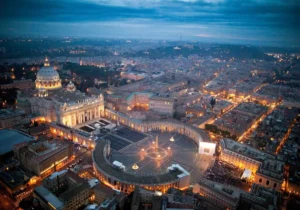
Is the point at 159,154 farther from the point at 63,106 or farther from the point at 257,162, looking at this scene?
the point at 63,106

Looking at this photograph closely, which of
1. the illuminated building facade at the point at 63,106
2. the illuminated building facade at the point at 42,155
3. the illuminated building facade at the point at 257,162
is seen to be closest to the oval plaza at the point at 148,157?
the illuminated building facade at the point at 257,162

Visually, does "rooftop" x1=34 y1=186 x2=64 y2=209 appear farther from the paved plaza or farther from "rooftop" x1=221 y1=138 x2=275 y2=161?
"rooftop" x1=221 y1=138 x2=275 y2=161

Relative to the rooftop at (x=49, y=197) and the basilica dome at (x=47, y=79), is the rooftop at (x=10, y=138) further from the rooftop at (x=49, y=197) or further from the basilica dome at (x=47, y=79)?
the basilica dome at (x=47, y=79)

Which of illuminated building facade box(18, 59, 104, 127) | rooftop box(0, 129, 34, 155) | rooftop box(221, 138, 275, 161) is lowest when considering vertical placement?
rooftop box(0, 129, 34, 155)

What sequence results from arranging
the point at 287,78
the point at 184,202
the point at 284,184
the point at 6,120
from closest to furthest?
1. the point at 184,202
2. the point at 284,184
3. the point at 6,120
4. the point at 287,78

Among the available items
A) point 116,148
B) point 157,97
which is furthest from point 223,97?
point 116,148

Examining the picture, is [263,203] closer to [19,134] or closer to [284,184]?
[284,184]

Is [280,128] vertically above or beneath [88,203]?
above

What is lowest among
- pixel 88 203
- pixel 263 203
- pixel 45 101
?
pixel 88 203

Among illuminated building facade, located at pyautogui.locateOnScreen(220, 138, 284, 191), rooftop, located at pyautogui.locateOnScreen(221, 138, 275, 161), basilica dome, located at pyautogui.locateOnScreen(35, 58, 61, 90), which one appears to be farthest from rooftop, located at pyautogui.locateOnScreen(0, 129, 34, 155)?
rooftop, located at pyautogui.locateOnScreen(221, 138, 275, 161)

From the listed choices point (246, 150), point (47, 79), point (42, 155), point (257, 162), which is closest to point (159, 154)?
point (246, 150)

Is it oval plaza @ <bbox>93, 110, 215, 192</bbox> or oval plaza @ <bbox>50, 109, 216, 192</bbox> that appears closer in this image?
oval plaza @ <bbox>93, 110, 215, 192</bbox>
